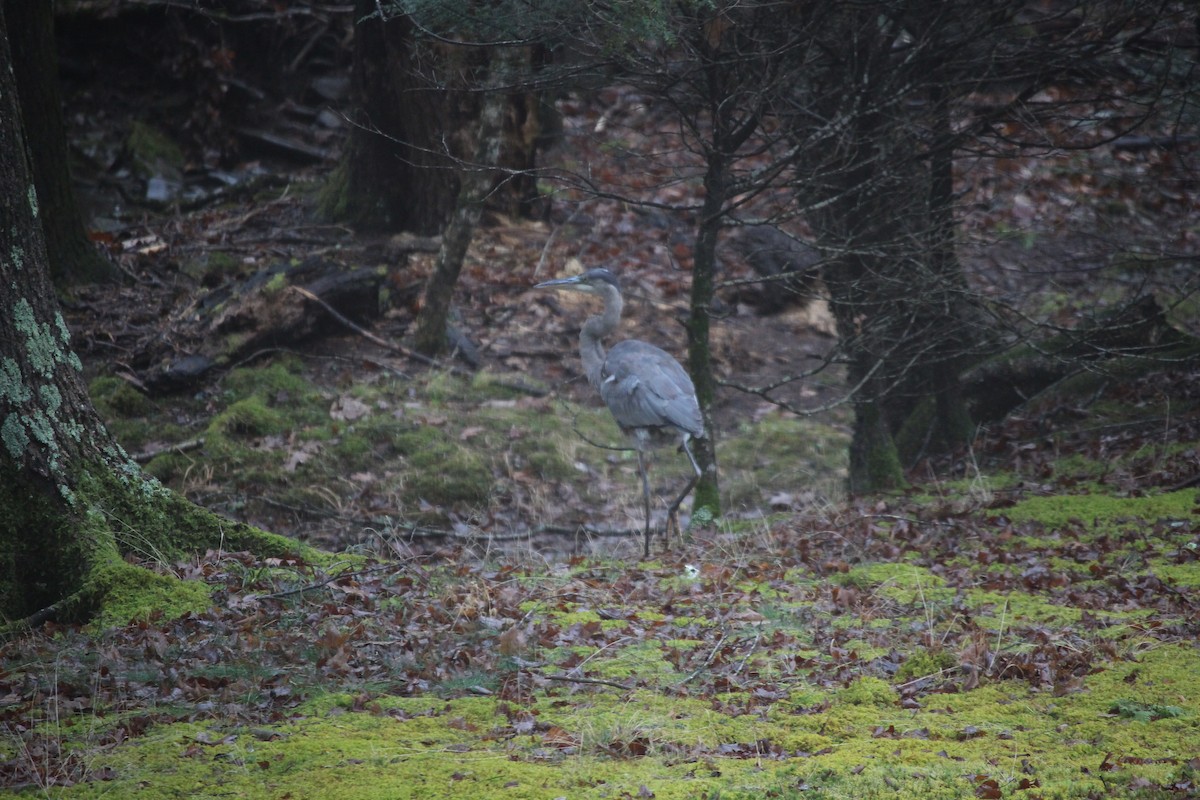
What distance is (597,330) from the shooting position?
9789 millimetres

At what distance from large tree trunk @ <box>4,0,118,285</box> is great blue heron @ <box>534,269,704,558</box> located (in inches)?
204

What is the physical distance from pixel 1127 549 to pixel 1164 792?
12.8ft

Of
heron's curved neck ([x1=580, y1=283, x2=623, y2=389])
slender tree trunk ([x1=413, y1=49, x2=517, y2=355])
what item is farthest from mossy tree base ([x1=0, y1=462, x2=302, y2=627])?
slender tree trunk ([x1=413, y1=49, x2=517, y2=355])

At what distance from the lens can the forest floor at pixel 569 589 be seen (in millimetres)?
3758

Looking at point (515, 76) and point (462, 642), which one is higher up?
point (515, 76)

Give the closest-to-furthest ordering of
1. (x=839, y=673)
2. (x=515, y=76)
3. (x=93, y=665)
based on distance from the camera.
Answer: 1. (x=93, y=665)
2. (x=839, y=673)
3. (x=515, y=76)

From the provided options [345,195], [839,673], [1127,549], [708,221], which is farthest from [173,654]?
[345,195]

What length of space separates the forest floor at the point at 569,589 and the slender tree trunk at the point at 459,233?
17.4 inches

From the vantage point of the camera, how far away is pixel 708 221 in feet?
27.0

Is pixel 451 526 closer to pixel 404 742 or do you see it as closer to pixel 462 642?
pixel 462 642

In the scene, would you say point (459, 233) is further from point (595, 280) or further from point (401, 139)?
point (401, 139)

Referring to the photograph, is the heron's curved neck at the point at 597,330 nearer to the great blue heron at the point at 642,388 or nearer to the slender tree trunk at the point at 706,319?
the great blue heron at the point at 642,388

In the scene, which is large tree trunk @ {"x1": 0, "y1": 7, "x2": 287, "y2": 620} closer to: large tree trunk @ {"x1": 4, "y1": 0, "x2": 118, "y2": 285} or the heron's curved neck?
the heron's curved neck

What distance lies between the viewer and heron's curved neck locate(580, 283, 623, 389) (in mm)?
9719
